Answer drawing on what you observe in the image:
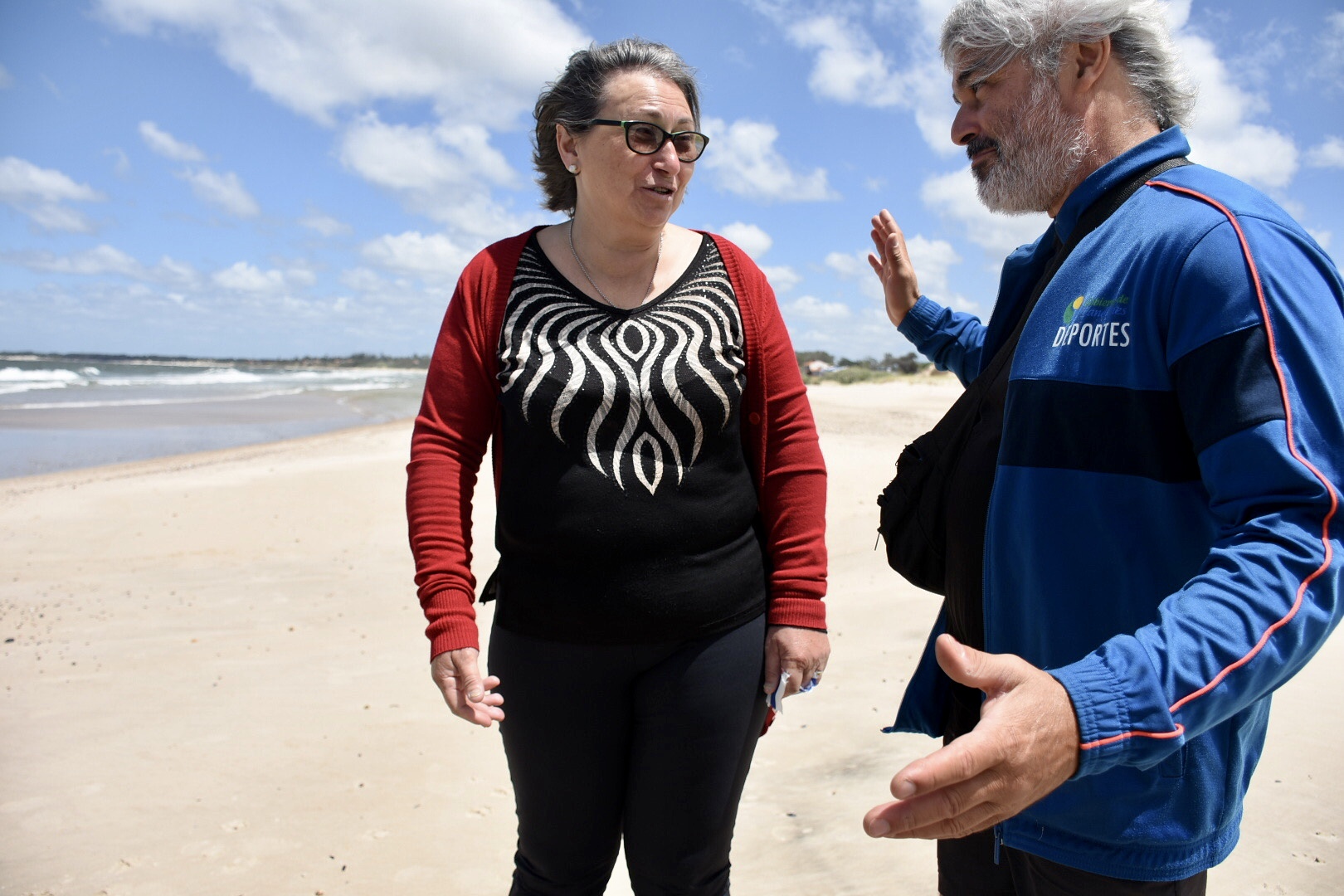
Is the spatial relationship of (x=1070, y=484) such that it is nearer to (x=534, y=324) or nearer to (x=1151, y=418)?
(x=1151, y=418)

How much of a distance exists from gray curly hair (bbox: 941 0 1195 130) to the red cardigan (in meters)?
0.85

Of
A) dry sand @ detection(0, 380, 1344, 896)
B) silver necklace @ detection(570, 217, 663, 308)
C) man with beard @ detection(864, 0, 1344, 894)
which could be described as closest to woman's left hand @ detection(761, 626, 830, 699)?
man with beard @ detection(864, 0, 1344, 894)

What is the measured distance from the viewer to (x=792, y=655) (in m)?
2.17

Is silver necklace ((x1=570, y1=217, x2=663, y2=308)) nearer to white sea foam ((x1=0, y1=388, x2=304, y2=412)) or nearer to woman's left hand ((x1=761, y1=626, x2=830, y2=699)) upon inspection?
woman's left hand ((x1=761, y1=626, x2=830, y2=699))

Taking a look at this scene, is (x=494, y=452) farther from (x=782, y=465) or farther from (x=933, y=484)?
(x=933, y=484)

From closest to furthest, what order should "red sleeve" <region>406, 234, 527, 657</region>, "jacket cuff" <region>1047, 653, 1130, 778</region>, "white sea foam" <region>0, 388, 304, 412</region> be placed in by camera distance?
"jacket cuff" <region>1047, 653, 1130, 778</region> < "red sleeve" <region>406, 234, 527, 657</region> < "white sea foam" <region>0, 388, 304, 412</region>

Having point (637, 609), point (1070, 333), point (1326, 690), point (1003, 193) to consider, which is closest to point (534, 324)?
point (637, 609)

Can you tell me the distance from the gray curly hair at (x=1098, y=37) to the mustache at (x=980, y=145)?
0.51 feet

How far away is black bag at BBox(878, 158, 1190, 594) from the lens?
179 centimetres

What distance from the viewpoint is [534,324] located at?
219cm

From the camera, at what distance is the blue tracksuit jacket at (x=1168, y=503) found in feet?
3.30

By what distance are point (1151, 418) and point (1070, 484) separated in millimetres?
162

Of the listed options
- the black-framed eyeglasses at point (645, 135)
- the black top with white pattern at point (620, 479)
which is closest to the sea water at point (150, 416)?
the black top with white pattern at point (620, 479)

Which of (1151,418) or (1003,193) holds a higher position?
(1003,193)
